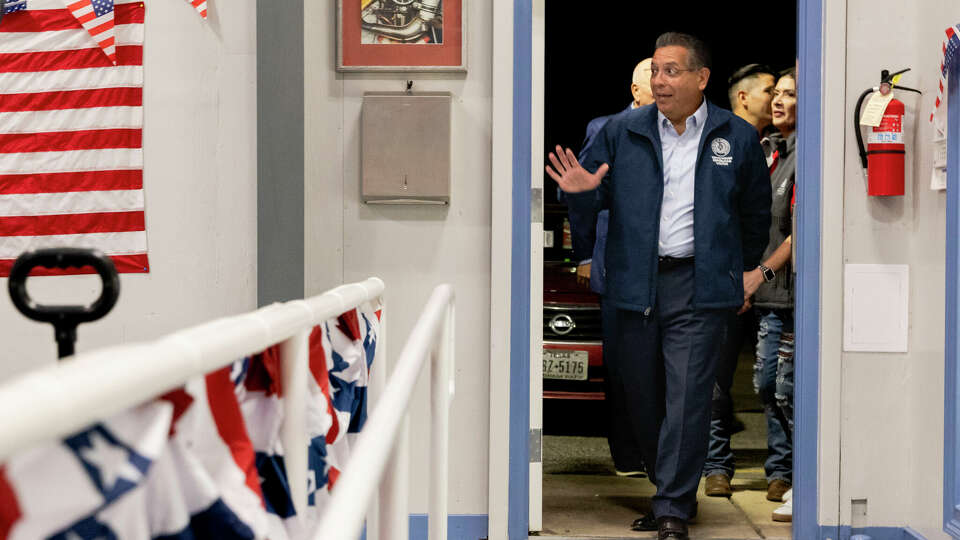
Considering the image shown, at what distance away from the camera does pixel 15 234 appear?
3150 mm

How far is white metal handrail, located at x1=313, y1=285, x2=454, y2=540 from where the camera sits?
33.8 inches

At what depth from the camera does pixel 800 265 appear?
3877 millimetres

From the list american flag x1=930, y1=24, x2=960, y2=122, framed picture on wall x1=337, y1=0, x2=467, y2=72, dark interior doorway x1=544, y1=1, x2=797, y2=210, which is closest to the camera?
american flag x1=930, y1=24, x2=960, y2=122

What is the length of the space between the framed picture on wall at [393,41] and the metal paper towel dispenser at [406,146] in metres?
0.13

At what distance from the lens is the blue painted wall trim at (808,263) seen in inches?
151

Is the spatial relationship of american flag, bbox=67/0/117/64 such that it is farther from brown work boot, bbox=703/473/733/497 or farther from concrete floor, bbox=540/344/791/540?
brown work boot, bbox=703/473/733/497

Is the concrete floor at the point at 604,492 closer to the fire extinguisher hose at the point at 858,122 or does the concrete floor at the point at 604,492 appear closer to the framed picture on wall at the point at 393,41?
the fire extinguisher hose at the point at 858,122

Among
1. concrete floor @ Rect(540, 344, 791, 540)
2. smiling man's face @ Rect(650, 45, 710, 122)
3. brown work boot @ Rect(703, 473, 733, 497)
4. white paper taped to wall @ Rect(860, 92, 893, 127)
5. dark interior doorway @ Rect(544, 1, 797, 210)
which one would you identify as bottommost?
concrete floor @ Rect(540, 344, 791, 540)

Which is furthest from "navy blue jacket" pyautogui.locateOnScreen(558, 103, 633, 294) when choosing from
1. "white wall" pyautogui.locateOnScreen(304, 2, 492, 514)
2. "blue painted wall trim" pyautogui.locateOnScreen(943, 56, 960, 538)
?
"blue painted wall trim" pyautogui.locateOnScreen(943, 56, 960, 538)

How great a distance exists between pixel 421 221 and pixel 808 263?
144 centimetres

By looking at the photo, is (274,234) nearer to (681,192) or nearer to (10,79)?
(10,79)

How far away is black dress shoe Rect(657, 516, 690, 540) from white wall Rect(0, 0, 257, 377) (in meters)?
1.78

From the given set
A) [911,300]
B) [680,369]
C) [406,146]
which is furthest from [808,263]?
[406,146]

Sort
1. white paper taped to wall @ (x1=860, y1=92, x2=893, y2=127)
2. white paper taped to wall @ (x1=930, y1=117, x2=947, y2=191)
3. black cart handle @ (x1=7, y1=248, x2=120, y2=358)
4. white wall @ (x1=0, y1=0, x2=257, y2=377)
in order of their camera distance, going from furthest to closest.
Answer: white paper taped to wall @ (x1=860, y1=92, x2=893, y2=127) → white paper taped to wall @ (x1=930, y1=117, x2=947, y2=191) → white wall @ (x1=0, y1=0, x2=257, y2=377) → black cart handle @ (x1=7, y1=248, x2=120, y2=358)
